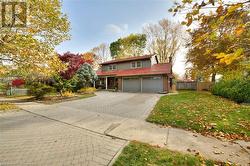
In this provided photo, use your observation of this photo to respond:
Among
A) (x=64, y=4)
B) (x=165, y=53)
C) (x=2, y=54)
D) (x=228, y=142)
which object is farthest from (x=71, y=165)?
(x=165, y=53)

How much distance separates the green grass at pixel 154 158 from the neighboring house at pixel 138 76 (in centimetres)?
1736

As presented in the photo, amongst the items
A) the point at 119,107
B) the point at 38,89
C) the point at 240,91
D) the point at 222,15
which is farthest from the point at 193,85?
the point at 222,15

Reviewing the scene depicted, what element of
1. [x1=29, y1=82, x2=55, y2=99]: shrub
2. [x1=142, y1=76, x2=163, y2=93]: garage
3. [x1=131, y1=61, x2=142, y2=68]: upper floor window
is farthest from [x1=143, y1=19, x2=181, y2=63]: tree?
[x1=29, y1=82, x2=55, y2=99]: shrub

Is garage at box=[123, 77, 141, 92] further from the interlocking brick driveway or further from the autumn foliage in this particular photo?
the interlocking brick driveway

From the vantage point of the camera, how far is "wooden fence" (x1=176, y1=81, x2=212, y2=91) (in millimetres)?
25491

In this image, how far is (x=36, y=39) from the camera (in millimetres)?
10188

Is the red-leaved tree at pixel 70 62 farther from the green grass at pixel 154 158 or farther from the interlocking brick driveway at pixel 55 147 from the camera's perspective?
the green grass at pixel 154 158

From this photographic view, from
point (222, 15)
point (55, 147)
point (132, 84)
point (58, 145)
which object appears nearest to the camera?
point (222, 15)

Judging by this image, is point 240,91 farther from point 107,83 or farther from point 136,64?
point 107,83

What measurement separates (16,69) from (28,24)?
11.1 feet

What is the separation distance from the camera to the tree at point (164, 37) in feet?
112

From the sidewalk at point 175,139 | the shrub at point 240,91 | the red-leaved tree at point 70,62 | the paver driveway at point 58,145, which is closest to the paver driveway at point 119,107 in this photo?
the sidewalk at point 175,139

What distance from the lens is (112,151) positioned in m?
3.91

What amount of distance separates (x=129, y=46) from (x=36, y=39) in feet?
104
